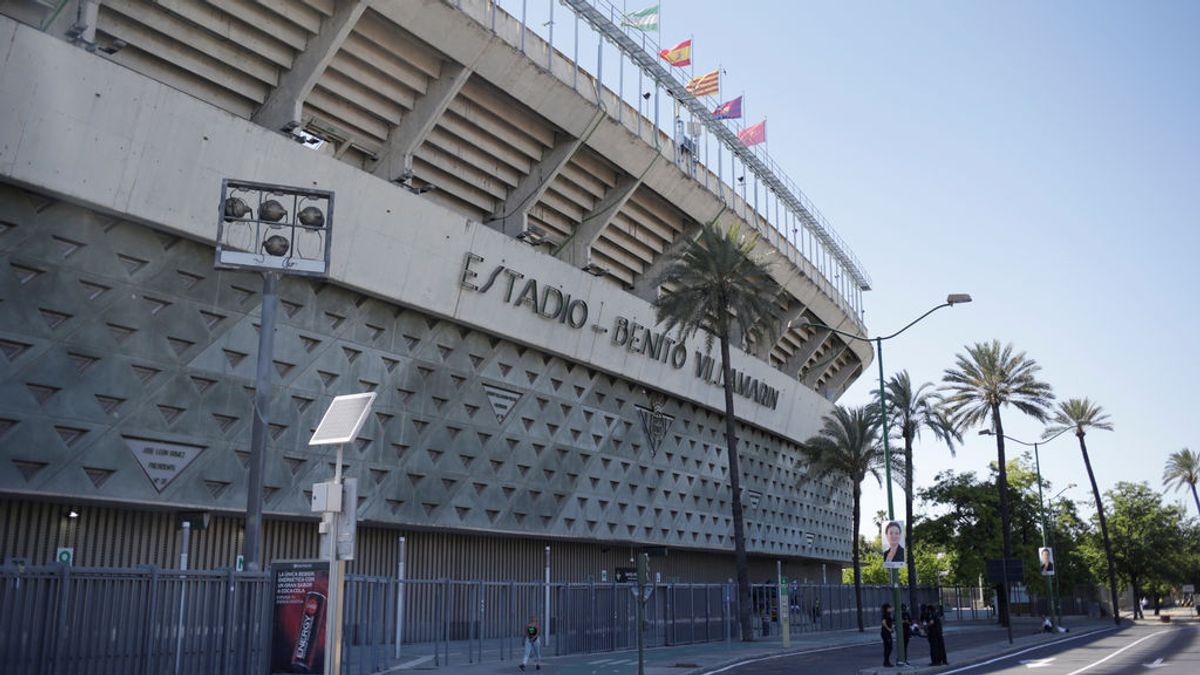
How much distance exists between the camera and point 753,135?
5278 cm

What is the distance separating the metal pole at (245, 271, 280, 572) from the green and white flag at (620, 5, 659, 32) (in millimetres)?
23899

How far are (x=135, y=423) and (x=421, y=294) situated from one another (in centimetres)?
1058

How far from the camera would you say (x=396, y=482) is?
3372 centimetres

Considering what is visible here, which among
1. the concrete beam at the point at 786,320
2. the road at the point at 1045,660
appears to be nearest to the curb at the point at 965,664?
the road at the point at 1045,660

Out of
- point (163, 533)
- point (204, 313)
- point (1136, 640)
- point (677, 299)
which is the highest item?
point (677, 299)

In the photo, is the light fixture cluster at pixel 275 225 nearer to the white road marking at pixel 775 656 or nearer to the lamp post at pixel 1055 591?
the white road marking at pixel 775 656

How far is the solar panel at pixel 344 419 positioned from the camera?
45.2ft

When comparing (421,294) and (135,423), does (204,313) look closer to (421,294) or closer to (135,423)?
(135,423)

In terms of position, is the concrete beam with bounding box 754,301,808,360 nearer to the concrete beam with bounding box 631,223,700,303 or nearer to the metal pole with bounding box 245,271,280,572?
the concrete beam with bounding box 631,223,700,303

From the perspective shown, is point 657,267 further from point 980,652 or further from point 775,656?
point 980,652

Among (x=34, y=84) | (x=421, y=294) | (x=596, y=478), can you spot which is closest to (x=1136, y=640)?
(x=596, y=478)

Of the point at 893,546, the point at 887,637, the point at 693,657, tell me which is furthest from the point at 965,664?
the point at 693,657

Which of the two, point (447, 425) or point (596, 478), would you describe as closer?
point (447, 425)

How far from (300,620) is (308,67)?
1996 centimetres
